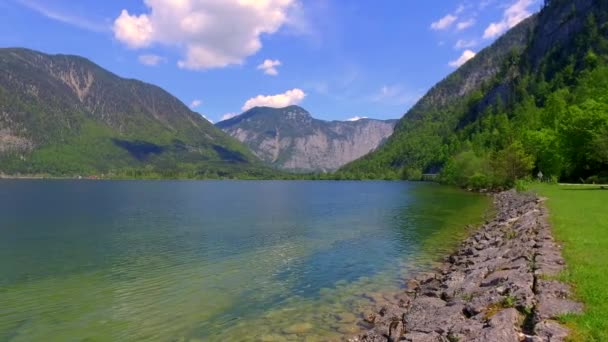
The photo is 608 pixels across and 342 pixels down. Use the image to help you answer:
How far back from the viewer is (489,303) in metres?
17.5

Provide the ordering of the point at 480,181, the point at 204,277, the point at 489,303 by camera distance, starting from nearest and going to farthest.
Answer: the point at 489,303 < the point at 204,277 < the point at 480,181

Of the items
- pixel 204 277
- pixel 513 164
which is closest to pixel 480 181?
A: pixel 513 164

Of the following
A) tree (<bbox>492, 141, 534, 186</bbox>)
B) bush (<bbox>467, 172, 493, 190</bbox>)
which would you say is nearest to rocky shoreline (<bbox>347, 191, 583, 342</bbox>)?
tree (<bbox>492, 141, 534, 186</bbox>)

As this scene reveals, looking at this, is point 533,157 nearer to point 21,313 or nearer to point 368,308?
point 368,308

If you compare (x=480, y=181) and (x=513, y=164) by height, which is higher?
(x=513, y=164)

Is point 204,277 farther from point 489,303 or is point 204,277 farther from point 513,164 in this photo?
point 513,164

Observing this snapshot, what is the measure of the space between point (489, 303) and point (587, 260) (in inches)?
247

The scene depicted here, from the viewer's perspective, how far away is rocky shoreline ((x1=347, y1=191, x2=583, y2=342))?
Result: 1406 cm

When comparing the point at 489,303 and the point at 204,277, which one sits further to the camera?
the point at 204,277

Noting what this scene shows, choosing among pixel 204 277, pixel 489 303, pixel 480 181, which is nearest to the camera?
pixel 489 303

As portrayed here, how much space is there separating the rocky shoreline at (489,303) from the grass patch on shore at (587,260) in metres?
0.50

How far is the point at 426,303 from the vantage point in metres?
21.5

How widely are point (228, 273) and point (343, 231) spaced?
84.4ft

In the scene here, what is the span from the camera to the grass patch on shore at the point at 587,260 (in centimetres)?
1272
